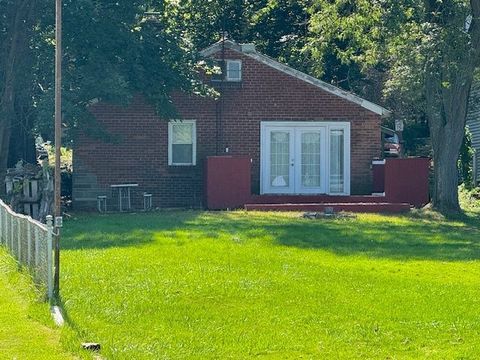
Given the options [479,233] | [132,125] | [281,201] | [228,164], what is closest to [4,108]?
[132,125]

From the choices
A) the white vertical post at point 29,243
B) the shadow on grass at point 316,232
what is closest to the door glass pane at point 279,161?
the shadow on grass at point 316,232

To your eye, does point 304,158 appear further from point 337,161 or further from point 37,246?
point 37,246

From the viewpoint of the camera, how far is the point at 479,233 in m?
21.9

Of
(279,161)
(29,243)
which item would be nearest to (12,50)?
(279,161)

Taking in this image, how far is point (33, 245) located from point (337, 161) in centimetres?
1685

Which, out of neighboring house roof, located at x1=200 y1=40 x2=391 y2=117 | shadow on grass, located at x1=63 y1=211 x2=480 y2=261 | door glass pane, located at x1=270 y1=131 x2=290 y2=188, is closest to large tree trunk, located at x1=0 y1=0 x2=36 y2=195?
shadow on grass, located at x1=63 y1=211 x2=480 y2=261

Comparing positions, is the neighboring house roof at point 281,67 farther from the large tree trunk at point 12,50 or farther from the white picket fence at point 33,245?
the white picket fence at point 33,245

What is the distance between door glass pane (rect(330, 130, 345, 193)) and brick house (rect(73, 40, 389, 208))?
0.03 metres

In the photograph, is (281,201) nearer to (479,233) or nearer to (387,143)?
(479,233)

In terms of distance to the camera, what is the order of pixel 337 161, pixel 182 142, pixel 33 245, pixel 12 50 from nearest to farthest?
pixel 33 245 → pixel 12 50 → pixel 182 142 → pixel 337 161

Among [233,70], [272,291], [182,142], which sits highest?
[233,70]

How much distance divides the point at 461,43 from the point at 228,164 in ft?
23.5

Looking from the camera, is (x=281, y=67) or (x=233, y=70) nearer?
(x=233, y=70)

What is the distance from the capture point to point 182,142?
95.6ft
